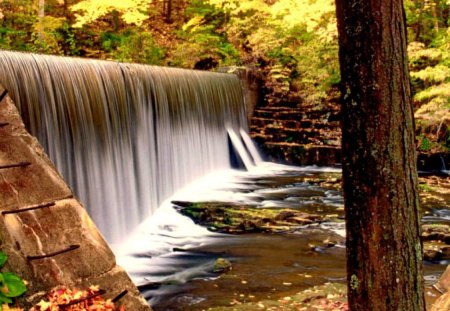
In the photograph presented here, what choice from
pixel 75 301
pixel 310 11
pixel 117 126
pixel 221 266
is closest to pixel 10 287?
pixel 75 301

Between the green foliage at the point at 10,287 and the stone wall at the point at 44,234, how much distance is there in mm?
57

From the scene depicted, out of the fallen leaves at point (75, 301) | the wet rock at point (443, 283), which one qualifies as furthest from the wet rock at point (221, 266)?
the fallen leaves at point (75, 301)

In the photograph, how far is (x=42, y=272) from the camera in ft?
10.7

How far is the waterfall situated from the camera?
7365 mm

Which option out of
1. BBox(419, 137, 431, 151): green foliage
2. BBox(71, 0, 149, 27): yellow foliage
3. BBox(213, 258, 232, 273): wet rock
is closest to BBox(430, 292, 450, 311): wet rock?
BBox(213, 258, 232, 273): wet rock

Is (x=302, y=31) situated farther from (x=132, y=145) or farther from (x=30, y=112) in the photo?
(x=30, y=112)

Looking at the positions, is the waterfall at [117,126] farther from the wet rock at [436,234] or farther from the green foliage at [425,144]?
the green foliage at [425,144]

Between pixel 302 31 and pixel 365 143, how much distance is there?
17.0m

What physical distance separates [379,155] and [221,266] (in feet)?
16.7

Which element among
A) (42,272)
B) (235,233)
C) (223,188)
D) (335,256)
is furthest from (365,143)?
(223,188)

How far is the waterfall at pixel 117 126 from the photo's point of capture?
7365 mm

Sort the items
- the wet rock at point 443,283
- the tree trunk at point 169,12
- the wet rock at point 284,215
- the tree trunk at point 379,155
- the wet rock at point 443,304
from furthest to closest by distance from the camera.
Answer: the tree trunk at point 169,12 → the wet rock at point 284,215 → the wet rock at point 443,283 → the wet rock at point 443,304 → the tree trunk at point 379,155

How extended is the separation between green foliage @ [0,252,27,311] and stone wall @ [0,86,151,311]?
2.2 inches

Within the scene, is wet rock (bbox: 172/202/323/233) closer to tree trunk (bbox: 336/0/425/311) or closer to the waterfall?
the waterfall
